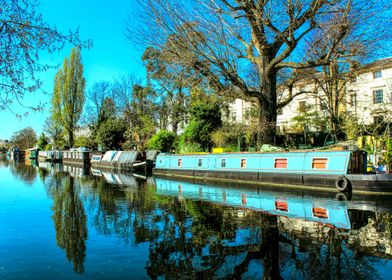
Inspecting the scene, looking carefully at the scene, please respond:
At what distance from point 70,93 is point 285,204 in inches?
1697

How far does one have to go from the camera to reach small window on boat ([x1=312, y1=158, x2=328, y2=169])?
12.9 m

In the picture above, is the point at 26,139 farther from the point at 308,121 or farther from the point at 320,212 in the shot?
the point at 320,212

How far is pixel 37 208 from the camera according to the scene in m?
10.2

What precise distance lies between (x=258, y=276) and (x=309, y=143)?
75.9 ft

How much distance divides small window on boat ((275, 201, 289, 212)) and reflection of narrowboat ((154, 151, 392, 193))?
117 inches

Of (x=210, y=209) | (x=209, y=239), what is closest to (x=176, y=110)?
(x=210, y=209)

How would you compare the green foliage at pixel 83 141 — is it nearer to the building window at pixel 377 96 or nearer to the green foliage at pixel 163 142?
the green foliage at pixel 163 142

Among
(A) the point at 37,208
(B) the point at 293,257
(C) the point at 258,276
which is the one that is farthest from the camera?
(A) the point at 37,208

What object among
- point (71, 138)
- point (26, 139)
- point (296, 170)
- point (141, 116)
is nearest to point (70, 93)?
point (71, 138)

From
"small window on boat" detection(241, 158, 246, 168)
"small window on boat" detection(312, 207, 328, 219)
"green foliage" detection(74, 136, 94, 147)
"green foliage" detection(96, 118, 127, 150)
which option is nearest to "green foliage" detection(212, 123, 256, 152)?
"small window on boat" detection(241, 158, 246, 168)

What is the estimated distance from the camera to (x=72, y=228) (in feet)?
24.5

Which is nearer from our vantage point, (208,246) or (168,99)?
(208,246)

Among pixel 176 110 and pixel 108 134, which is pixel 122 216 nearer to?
pixel 176 110

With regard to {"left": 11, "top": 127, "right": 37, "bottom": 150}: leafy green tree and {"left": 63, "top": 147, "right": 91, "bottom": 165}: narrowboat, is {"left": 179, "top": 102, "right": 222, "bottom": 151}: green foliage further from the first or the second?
{"left": 11, "top": 127, "right": 37, "bottom": 150}: leafy green tree
